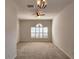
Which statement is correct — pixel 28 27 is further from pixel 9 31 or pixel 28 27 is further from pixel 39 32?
pixel 9 31

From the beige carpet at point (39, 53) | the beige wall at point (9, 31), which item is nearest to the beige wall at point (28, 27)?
the beige carpet at point (39, 53)

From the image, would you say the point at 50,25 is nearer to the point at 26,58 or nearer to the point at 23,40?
the point at 23,40

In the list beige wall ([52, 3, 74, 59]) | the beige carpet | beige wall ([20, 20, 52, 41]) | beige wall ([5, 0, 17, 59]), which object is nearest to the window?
beige wall ([20, 20, 52, 41])

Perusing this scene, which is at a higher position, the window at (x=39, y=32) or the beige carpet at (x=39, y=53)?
the window at (x=39, y=32)

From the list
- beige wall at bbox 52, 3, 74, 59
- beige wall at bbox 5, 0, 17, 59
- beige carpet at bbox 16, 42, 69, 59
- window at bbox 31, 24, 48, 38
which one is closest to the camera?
beige wall at bbox 5, 0, 17, 59

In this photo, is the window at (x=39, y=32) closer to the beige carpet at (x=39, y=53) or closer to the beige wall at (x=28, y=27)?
the beige wall at (x=28, y=27)

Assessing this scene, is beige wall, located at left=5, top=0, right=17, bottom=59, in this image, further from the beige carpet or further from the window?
the window

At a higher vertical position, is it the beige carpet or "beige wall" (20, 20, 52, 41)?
"beige wall" (20, 20, 52, 41)

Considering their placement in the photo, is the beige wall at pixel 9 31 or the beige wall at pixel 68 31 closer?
the beige wall at pixel 9 31

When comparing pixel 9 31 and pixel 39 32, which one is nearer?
pixel 9 31

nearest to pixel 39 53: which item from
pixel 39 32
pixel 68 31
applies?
pixel 68 31

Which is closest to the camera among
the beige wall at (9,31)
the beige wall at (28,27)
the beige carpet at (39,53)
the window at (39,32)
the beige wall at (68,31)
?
the beige wall at (9,31)

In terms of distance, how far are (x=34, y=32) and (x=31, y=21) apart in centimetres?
129
